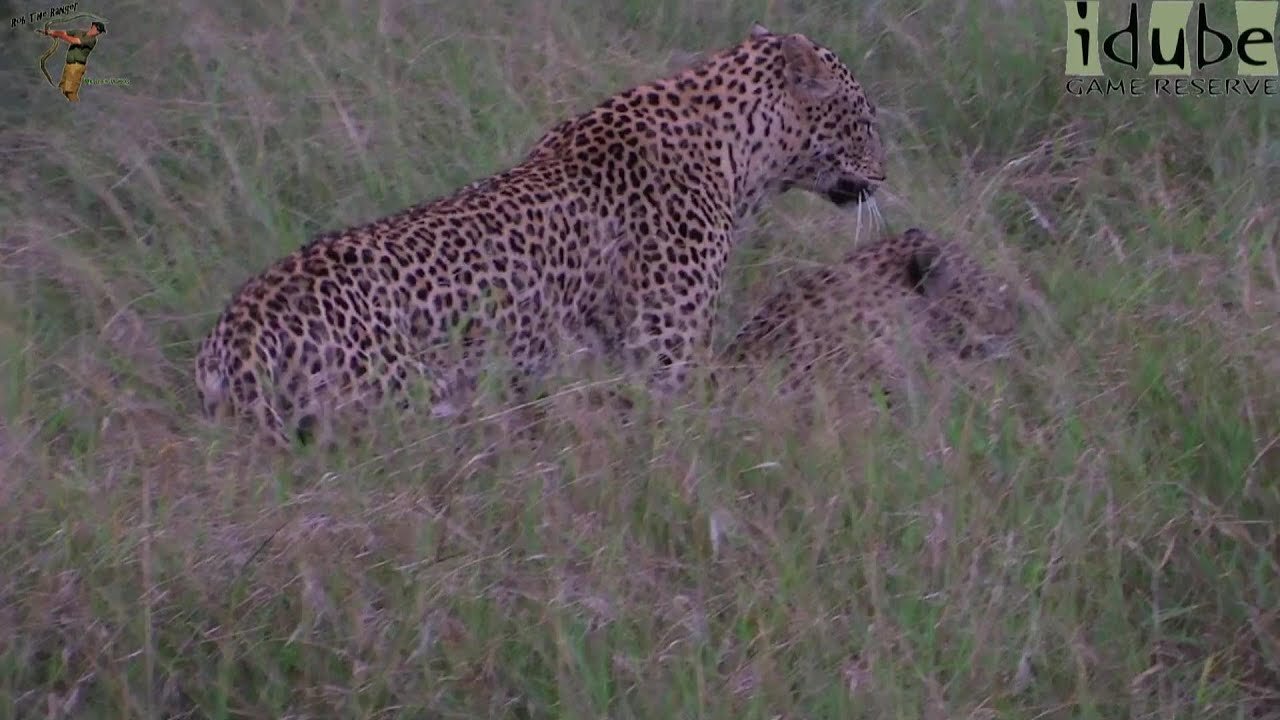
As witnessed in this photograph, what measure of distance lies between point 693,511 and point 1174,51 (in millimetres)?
3253

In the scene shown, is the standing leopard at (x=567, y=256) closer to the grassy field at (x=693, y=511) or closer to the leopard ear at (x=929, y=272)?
the grassy field at (x=693, y=511)

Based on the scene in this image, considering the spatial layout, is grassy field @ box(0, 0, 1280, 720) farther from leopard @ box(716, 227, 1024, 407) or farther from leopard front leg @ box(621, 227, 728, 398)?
leopard front leg @ box(621, 227, 728, 398)

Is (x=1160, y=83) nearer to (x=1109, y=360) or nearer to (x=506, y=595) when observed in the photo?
(x=1109, y=360)

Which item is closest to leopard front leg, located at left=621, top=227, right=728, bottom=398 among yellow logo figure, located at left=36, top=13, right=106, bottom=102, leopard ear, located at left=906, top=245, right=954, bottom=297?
leopard ear, located at left=906, top=245, right=954, bottom=297

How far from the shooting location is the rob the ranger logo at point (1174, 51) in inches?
253

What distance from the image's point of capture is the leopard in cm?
493

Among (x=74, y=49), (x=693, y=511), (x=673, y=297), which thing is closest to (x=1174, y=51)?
(x=673, y=297)

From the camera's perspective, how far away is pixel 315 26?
717cm

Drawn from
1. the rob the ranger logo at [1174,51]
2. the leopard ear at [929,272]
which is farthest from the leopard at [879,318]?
the rob the ranger logo at [1174,51]

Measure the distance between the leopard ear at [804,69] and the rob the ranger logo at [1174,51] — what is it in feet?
3.71

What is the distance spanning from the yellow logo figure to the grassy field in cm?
82

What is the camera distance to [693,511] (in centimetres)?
416

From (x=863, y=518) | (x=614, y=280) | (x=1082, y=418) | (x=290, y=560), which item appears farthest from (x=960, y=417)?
(x=290, y=560)

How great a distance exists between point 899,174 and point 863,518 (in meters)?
2.38
